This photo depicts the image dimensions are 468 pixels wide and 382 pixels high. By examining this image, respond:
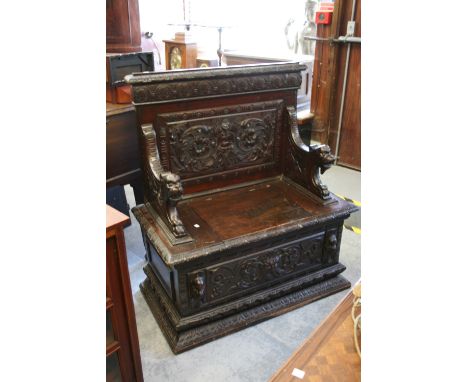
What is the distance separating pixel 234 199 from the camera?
1.85 meters

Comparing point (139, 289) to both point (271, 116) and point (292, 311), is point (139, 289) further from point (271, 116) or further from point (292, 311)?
point (271, 116)

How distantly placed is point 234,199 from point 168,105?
1.73 feet

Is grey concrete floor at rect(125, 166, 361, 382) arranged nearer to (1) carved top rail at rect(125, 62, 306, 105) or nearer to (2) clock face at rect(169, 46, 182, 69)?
(1) carved top rail at rect(125, 62, 306, 105)

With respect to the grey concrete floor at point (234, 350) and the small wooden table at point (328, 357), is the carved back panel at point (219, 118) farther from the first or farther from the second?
the small wooden table at point (328, 357)

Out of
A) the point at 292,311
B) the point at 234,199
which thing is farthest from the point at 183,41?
the point at 292,311

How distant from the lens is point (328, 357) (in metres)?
0.92

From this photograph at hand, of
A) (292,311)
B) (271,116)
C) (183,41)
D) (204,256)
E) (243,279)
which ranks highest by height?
(183,41)

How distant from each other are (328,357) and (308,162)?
108cm

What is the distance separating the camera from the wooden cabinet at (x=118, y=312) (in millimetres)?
1065

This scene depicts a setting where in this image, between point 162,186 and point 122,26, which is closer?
point 162,186

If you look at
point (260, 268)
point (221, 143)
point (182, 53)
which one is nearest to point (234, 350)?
point (260, 268)

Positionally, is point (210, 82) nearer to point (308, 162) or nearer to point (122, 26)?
point (308, 162)

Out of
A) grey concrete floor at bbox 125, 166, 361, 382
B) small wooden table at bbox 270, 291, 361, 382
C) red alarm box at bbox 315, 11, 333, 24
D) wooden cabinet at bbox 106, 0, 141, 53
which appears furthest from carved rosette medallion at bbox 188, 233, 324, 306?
red alarm box at bbox 315, 11, 333, 24

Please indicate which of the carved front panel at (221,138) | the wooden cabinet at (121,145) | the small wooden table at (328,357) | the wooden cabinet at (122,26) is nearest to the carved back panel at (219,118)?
the carved front panel at (221,138)
